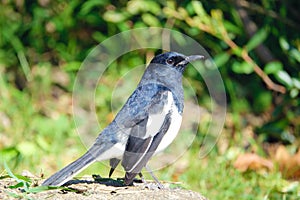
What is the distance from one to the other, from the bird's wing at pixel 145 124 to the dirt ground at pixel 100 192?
0.14m

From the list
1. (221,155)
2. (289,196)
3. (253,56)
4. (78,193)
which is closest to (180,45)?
(253,56)

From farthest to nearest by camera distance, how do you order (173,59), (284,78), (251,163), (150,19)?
(150,19) < (284,78) < (251,163) < (173,59)

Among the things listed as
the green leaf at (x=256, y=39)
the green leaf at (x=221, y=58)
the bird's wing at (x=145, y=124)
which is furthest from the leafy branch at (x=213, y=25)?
the bird's wing at (x=145, y=124)

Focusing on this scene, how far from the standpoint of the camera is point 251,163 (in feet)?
24.3

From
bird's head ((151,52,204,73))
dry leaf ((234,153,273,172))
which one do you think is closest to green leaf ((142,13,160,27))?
dry leaf ((234,153,273,172))

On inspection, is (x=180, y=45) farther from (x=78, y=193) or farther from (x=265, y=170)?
(x=78, y=193)

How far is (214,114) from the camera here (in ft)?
28.5

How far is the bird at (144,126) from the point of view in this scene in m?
5.32

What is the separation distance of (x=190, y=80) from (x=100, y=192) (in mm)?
3796

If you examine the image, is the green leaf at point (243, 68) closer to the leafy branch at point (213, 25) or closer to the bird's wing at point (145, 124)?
the leafy branch at point (213, 25)

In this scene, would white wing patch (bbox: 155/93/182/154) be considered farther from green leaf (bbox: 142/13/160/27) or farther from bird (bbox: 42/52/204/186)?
green leaf (bbox: 142/13/160/27)

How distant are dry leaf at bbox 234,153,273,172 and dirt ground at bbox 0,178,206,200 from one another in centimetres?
193

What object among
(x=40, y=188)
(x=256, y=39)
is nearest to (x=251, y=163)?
(x=256, y=39)

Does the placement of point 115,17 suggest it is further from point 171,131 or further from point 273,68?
point 171,131
